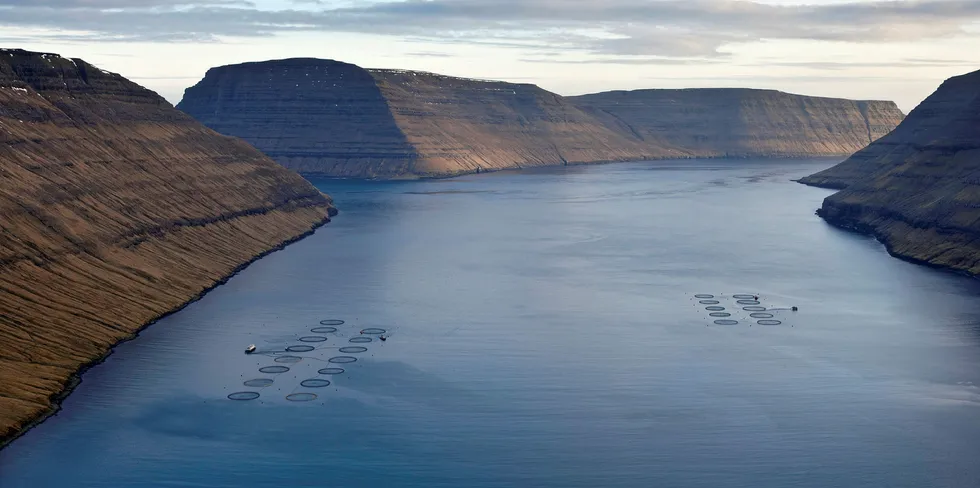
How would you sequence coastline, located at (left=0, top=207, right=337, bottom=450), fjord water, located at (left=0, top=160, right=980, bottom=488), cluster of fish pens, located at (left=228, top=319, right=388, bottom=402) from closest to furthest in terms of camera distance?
fjord water, located at (left=0, top=160, right=980, bottom=488) < coastline, located at (left=0, top=207, right=337, bottom=450) < cluster of fish pens, located at (left=228, top=319, right=388, bottom=402)

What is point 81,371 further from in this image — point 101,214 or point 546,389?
point 101,214

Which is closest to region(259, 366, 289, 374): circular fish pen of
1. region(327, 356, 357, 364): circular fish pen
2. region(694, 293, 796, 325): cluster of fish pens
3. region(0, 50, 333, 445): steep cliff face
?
region(327, 356, 357, 364): circular fish pen

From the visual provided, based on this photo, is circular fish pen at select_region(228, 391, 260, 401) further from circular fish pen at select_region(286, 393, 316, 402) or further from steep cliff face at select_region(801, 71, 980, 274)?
steep cliff face at select_region(801, 71, 980, 274)

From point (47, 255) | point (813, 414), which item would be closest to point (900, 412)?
point (813, 414)

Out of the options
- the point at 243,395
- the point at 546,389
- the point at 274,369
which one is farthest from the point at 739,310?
the point at 243,395

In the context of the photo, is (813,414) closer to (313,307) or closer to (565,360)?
(565,360)
